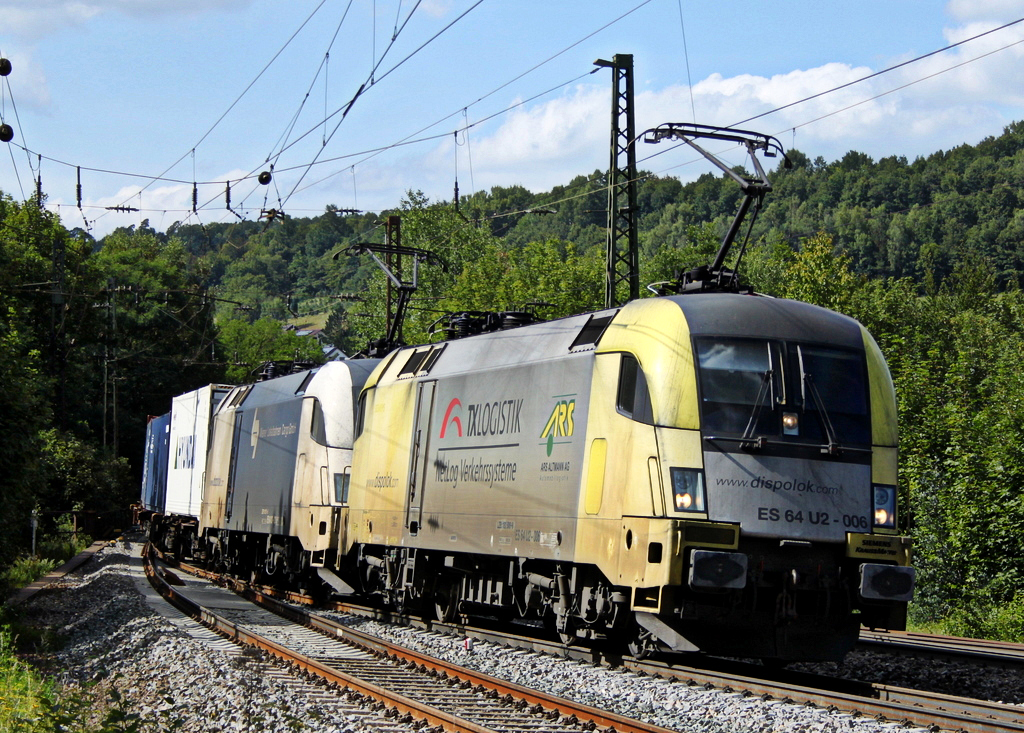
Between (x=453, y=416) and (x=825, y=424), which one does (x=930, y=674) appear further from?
(x=453, y=416)

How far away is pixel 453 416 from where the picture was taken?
1485cm

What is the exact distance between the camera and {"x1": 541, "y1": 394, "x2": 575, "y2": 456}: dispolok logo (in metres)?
12.0

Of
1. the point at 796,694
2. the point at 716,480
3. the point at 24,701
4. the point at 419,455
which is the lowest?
the point at 24,701

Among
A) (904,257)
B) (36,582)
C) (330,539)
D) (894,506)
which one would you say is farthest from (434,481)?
(904,257)

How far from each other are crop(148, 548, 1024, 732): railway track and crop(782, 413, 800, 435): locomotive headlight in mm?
2258

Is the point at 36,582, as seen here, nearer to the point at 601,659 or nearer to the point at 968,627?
the point at 601,659

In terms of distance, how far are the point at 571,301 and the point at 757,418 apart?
101 ft

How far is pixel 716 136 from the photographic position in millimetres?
13203

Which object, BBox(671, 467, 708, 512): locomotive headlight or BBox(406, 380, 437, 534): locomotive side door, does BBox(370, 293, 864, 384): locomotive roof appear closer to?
BBox(671, 467, 708, 512): locomotive headlight

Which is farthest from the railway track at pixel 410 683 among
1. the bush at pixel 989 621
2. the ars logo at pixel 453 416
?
the bush at pixel 989 621

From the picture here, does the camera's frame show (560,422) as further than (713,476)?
Yes

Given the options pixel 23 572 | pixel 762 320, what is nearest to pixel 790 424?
pixel 762 320

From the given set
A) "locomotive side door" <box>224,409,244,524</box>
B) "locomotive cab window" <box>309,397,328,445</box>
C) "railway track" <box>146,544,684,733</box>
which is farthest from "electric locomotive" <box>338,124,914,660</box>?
"locomotive side door" <box>224,409,244,524</box>

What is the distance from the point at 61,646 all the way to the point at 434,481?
5.47 meters
